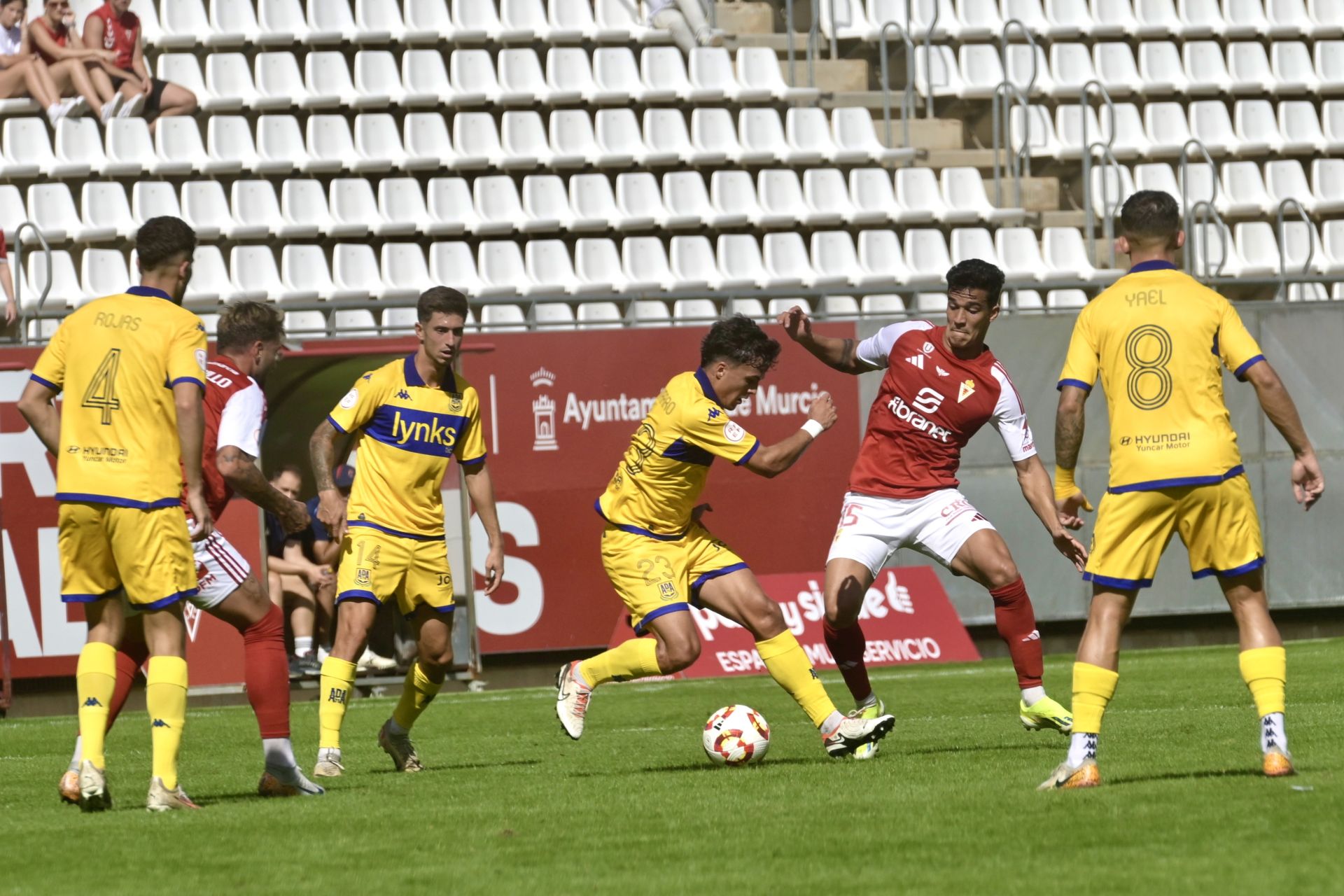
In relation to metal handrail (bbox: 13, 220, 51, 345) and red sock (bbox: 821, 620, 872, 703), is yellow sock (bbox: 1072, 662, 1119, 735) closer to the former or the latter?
red sock (bbox: 821, 620, 872, 703)

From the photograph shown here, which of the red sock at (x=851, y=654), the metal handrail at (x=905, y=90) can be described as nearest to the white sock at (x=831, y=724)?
the red sock at (x=851, y=654)

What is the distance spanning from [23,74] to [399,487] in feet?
39.9

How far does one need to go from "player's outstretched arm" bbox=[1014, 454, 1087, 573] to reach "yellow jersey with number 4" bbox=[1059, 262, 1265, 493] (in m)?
0.62

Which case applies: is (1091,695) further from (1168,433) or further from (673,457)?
(673,457)

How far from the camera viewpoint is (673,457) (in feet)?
30.3

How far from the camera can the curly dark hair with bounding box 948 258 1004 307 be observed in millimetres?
8859

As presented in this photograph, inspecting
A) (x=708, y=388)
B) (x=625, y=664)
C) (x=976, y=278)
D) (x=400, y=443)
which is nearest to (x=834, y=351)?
(x=708, y=388)

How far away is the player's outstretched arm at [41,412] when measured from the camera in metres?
7.17

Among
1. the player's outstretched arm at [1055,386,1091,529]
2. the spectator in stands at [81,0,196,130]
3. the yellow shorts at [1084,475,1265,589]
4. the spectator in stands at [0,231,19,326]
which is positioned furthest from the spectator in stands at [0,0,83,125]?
the yellow shorts at [1084,475,1265,589]

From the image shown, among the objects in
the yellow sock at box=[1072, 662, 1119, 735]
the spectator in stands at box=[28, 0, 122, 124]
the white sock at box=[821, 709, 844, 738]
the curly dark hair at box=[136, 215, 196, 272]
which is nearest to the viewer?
the yellow sock at box=[1072, 662, 1119, 735]

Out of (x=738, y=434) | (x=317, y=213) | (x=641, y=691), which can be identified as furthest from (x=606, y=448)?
(x=738, y=434)

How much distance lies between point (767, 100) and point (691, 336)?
515cm

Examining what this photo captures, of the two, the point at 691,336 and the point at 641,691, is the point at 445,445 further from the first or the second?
the point at 691,336

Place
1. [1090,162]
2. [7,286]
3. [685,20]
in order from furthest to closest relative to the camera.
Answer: [685,20]
[1090,162]
[7,286]
